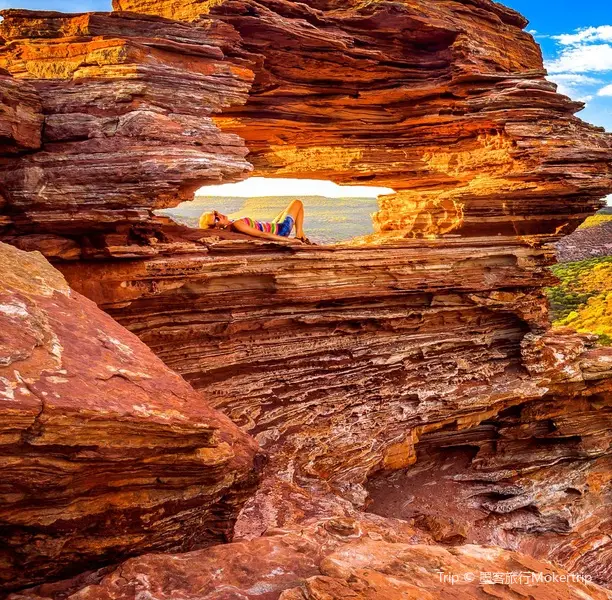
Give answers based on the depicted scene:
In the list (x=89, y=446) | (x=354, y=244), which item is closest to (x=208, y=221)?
(x=354, y=244)

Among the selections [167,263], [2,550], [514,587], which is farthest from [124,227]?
[514,587]

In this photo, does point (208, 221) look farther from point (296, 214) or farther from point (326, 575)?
point (326, 575)

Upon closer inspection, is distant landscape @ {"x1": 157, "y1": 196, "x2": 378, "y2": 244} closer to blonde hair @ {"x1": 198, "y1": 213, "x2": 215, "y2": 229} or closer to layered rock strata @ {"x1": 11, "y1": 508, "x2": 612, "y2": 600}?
blonde hair @ {"x1": 198, "y1": 213, "x2": 215, "y2": 229}

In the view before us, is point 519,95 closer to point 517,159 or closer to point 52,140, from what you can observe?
point 517,159

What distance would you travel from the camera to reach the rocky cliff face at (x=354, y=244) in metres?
10.9

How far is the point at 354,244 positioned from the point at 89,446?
11106mm

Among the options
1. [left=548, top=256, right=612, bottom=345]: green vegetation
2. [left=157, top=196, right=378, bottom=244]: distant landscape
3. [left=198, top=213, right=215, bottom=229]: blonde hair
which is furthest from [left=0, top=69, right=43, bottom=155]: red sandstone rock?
[left=548, top=256, right=612, bottom=345]: green vegetation

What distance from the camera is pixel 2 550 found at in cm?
593

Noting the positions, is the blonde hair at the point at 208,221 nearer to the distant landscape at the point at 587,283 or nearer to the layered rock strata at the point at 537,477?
the layered rock strata at the point at 537,477

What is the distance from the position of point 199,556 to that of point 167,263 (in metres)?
6.31

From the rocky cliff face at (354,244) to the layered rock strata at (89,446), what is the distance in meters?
1.81

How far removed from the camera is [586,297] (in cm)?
4253

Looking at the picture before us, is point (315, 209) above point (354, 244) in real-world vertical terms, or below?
above

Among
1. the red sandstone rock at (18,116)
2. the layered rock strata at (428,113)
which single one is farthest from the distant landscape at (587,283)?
the red sandstone rock at (18,116)
